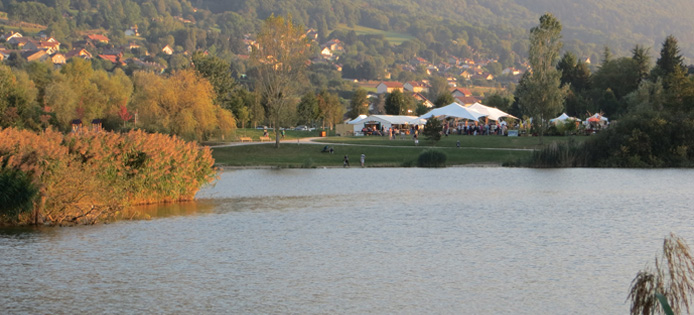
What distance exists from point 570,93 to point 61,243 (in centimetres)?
8984

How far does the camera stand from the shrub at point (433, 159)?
179 ft

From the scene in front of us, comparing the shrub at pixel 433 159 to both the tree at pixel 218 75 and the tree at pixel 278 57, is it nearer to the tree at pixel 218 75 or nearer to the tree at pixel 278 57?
the tree at pixel 278 57

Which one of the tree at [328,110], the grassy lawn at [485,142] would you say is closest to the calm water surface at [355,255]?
the grassy lawn at [485,142]

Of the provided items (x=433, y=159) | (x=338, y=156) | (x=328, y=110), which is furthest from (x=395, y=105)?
(x=433, y=159)

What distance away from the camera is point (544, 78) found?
2516 inches

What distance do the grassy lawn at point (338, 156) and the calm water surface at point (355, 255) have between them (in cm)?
1886

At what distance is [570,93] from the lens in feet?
344

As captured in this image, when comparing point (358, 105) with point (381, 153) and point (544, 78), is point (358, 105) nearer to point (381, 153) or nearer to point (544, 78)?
point (544, 78)

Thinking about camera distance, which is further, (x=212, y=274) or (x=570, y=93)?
(x=570, y=93)

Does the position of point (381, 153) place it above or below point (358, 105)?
below

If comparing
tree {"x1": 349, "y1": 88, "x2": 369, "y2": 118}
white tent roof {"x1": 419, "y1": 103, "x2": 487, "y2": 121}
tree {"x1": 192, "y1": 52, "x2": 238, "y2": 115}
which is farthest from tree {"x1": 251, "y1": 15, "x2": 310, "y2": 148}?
tree {"x1": 349, "y1": 88, "x2": 369, "y2": 118}

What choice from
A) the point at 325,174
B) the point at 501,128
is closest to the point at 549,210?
the point at 325,174

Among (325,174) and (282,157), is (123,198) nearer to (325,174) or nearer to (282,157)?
(325,174)

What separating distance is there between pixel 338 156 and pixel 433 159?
8138 mm
